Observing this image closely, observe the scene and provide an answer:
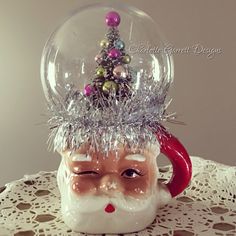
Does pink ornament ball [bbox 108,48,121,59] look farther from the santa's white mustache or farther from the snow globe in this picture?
the santa's white mustache

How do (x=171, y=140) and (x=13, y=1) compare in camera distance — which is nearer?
(x=171, y=140)

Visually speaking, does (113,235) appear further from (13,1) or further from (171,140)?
(13,1)

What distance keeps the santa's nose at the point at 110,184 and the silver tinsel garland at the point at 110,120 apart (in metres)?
0.04

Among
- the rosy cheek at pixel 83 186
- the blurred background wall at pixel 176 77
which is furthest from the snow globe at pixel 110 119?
the blurred background wall at pixel 176 77

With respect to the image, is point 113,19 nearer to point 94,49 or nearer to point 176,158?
point 94,49

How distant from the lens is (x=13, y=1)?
1307 mm

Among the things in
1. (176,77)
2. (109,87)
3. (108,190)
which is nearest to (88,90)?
(109,87)

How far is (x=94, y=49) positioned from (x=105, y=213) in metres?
0.23

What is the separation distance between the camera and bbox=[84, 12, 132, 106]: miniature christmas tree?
2.54 feet

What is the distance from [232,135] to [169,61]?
53 cm

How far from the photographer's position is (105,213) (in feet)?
2.50

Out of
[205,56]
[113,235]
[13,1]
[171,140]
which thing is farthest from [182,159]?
[13,1]

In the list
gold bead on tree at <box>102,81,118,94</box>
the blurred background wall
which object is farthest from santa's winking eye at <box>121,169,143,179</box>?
the blurred background wall

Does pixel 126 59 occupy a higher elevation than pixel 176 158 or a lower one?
higher
